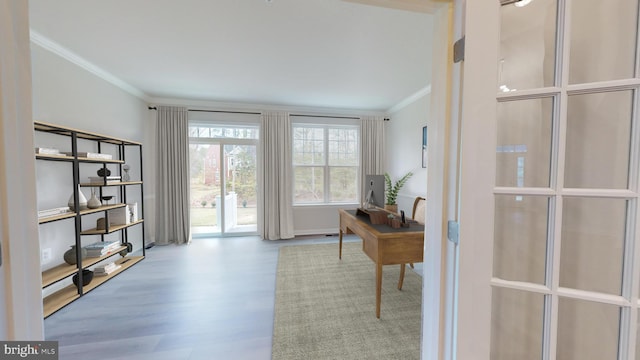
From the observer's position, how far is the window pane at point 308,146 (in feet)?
14.5

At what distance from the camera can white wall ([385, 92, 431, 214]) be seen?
11.6 ft

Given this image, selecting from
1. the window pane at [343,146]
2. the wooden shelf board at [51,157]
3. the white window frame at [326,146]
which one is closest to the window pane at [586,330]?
the wooden shelf board at [51,157]

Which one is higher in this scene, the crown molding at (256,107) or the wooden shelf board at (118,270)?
the crown molding at (256,107)

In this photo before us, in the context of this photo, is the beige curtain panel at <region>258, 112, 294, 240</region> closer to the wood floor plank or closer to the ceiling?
the ceiling

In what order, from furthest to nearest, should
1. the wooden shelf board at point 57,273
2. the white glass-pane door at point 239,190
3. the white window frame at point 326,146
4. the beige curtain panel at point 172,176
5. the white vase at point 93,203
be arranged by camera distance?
the white window frame at point 326,146 → the white glass-pane door at point 239,190 → the beige curtain panel at point 172,176 → the white vase at point 93,203 → the wooden shelf board at point 57,273

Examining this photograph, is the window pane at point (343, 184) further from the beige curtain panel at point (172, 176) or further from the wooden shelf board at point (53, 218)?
the wooden shelf board at point (53, 218)

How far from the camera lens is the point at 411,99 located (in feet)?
12.3

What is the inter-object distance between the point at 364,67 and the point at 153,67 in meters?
2.58

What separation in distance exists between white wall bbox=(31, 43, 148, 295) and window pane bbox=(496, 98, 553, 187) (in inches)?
141

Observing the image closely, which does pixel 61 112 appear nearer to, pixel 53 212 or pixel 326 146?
pixel 53 212

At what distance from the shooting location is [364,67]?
8.59 feet

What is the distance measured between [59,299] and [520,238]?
3.69m

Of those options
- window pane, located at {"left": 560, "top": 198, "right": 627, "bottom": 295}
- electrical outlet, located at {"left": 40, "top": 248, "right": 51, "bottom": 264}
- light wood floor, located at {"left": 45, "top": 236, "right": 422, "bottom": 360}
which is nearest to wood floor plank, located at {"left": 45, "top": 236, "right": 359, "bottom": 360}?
light wood floor, located at {"left": 45, "top": 236, "right": 422, "bottom": 360}

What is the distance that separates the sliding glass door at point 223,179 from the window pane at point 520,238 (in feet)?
13.1
